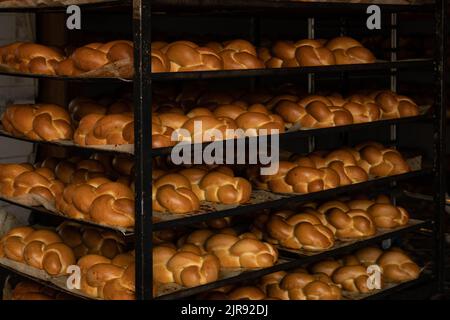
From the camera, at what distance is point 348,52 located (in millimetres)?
3867

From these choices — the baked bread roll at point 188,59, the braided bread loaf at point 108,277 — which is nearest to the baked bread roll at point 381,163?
the baked bread roll at point 188,59

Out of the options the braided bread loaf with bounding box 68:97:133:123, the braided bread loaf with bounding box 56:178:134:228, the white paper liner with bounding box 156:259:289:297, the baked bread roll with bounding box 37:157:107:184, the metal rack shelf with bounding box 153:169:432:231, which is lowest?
the white paper liner with bounding box 156:259:289:297

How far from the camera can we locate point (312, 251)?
11.8 ft

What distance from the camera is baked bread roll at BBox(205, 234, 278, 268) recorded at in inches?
131

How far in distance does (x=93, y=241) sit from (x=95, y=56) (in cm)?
91

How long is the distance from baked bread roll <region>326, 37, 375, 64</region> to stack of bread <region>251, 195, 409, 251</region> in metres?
0.78

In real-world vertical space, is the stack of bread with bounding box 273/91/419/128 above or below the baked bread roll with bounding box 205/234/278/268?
above

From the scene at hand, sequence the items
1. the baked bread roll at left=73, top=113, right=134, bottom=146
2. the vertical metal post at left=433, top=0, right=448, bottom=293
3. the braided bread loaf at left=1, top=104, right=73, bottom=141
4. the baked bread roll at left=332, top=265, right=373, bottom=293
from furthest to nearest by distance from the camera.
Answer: the vertical metal post at left=433, top=0, right=448, bottom=293 < the baked bread roll at left=332, top=265, right=373, bottom=293 < the braided bread loaf at left=1, top=104, right=73, bottom=141 < the baked bread roll at left=73, top=113, right=134, bottom=146

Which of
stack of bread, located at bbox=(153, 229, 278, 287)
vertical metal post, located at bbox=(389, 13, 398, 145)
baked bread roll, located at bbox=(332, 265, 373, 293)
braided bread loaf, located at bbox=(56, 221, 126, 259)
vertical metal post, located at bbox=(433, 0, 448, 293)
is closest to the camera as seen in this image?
stack of bread, located at bbox=(153, 229, 278, 287)

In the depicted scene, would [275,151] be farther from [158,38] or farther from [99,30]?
[99,30]

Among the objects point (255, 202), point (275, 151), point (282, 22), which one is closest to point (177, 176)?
point (255, 202)

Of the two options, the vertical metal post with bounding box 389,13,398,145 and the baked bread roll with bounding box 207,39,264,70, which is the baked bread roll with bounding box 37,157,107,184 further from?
the vertical metal post with bounding box 389,13,398,145

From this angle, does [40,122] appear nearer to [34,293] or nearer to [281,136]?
[34,293]

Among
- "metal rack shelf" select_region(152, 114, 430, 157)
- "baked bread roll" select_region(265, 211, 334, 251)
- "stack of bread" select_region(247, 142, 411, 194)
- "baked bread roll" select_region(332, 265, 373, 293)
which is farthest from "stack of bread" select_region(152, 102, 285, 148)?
"baked bread roll" select_region(332, 265, 373, 293)
